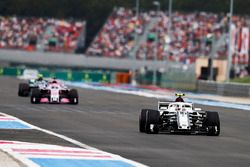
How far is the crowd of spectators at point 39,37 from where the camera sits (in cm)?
10238

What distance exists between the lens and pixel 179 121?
67.5ft

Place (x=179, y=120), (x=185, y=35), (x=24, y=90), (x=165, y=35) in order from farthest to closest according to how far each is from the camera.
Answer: (x=165, y=35), (x=185, y=35), (x=24, y=90), (x=179, y=120)

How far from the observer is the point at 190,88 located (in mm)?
64375

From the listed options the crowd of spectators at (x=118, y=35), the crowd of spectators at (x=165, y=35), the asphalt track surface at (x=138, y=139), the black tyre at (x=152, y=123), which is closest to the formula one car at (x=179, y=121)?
the black tyre at (x=152, y=123)

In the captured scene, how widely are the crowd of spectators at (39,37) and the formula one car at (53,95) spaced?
6555 centimetres

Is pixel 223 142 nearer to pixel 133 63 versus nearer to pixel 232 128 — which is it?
pixel 232 128

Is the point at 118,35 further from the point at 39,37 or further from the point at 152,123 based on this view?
the point at 152,123

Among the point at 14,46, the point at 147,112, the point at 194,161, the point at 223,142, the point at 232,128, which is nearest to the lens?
the point at 194,161

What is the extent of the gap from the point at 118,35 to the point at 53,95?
65738mm

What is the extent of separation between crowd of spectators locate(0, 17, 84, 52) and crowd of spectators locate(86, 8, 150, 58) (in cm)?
265

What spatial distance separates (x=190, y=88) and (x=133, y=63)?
1235 inches

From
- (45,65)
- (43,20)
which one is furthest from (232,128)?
(43,20)

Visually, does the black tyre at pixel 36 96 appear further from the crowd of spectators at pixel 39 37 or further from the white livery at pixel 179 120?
the crowd of spectators at pixel 39 37

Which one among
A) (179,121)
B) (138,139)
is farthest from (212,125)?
(138,139)
